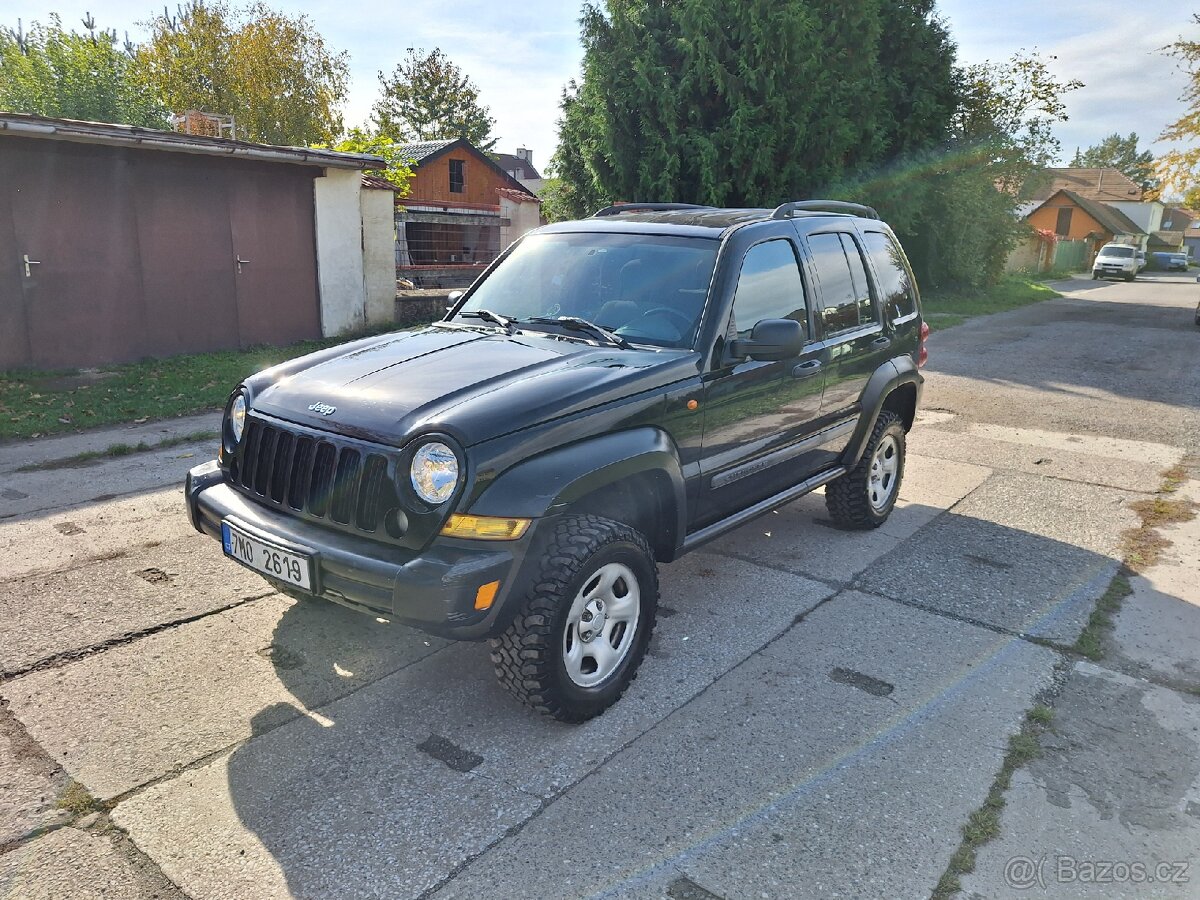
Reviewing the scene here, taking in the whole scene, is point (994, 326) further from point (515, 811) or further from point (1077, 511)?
point (515, 811)

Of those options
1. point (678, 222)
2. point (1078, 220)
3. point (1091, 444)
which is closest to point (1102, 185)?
point (1078, 220)

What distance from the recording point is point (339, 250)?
45.2 ft

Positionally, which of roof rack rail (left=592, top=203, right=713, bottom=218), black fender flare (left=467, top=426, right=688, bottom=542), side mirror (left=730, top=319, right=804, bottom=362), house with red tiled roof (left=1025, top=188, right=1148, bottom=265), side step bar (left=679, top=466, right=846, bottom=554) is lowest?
side step bar (left=679, top=466, right=846, bottom=554)

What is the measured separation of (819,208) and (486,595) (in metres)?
3.44

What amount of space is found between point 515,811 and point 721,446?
187cm

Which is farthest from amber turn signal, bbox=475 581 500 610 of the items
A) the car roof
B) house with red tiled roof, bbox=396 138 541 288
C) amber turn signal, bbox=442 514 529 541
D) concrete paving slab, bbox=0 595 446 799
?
house with red tiled roof, bbox=396 138 541 288

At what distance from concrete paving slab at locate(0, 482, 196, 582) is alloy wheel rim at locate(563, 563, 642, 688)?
2995mm

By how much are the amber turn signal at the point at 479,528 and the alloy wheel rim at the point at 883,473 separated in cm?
320

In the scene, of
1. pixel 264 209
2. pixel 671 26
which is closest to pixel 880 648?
pixel 264 209

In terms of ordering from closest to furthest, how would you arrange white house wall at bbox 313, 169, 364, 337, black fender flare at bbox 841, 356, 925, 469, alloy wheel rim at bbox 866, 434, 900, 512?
black fender flare at bbox 841, 356, 925, 469 → alloy wheel rim at bbox 866, 434, 900, 512 → white house wall at bbox 313, 169, 364, 337

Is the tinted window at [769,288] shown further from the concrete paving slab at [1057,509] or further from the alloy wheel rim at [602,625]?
the concrete paving slab at [1057,509]

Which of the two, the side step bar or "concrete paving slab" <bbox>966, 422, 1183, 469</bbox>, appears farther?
"concrete paving slab" <bbox>966, 422, 1183, 469</bbox>

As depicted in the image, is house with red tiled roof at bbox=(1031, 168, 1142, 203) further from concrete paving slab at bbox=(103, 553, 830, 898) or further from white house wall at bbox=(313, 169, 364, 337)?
concrete paving slab at bbox=(103, 553, 830, 898)

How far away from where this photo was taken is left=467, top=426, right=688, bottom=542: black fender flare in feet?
9.63
